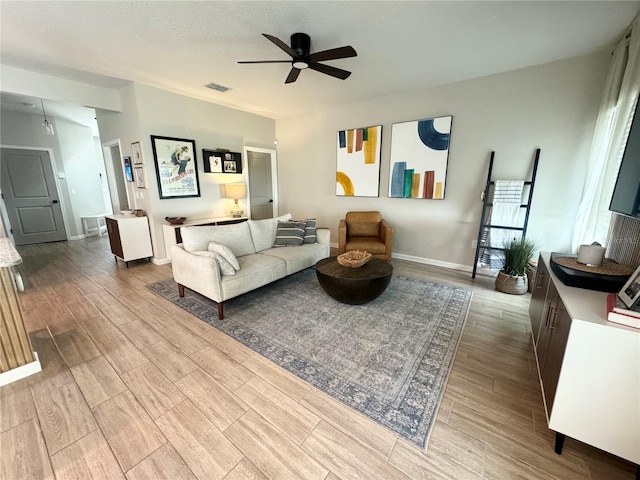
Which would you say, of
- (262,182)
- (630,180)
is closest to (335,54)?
(630,180)

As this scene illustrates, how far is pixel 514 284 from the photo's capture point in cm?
310

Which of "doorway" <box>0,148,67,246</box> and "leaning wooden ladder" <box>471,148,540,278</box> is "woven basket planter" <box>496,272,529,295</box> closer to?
"leaning wooden ladder" <box>471,148,540,278</box>

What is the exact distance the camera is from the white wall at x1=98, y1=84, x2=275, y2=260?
152 inches

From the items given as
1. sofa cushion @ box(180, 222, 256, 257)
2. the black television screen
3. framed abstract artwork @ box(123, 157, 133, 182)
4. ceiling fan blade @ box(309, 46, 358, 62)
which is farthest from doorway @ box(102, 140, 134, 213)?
the black television screen

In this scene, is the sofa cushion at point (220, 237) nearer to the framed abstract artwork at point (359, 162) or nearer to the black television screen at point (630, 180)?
the framed abstract artwork at point (359, 162)

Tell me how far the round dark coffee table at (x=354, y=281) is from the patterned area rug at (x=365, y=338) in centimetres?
17

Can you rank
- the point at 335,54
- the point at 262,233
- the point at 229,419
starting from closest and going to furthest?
the point at 229,419, the point at 335,54, the point at 262,233

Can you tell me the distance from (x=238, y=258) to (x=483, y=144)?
12.1ft

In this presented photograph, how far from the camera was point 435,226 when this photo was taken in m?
4.09

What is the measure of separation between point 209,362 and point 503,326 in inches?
107

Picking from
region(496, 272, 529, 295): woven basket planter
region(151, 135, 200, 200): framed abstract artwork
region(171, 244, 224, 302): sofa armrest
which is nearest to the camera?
region(171, 244, 224, 302): sofa armrest

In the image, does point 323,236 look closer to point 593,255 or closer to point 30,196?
point 593,255

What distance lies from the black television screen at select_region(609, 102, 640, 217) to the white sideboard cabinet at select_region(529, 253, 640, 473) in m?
0.74

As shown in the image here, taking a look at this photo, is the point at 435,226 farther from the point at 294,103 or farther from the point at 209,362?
the point at 209,362
